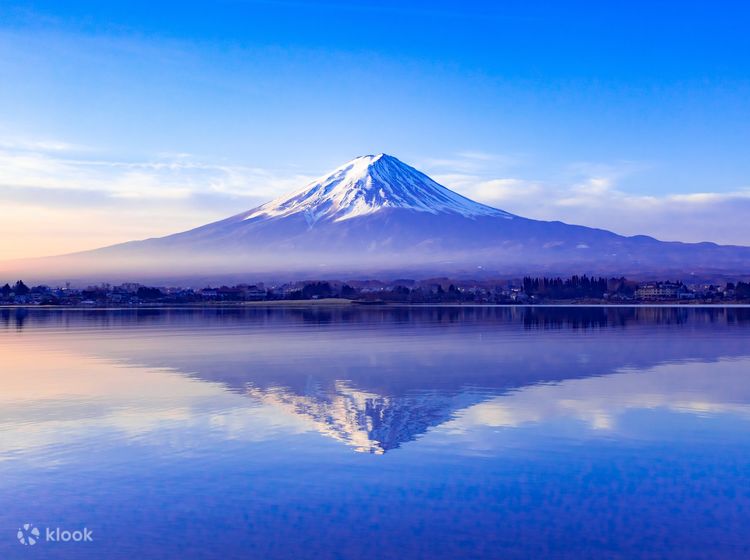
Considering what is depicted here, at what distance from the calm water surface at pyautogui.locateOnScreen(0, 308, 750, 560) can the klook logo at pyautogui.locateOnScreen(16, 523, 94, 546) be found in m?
0.10

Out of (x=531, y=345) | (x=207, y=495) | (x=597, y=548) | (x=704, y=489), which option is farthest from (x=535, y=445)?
(x=531, y=345)

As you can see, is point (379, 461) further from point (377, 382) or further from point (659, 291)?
point (659, 291)

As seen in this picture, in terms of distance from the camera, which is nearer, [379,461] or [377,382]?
[379,461]

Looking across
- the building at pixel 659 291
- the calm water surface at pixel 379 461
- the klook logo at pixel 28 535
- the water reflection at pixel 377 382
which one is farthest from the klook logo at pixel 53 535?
the building at pixel 659 291

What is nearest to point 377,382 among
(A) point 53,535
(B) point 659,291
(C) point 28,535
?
(A) point 53,535

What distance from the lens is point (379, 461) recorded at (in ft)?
43.5

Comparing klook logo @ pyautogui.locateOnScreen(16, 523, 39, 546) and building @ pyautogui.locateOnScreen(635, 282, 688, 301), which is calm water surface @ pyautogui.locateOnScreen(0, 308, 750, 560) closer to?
klook logo @ pyautogui.locateOnScreen(16, 523, 39, 546)

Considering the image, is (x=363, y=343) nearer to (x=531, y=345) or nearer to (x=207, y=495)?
(x=531, y=345)

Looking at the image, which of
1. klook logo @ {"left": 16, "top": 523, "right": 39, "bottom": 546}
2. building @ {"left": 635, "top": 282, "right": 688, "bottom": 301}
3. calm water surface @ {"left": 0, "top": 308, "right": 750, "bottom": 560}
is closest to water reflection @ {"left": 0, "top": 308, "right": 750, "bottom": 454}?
calm water surface @ {"left": 0, "top": 308, "right": 750, "bottom": 560}

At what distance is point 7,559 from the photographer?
29.7ft

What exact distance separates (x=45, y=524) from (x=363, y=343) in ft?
96.6

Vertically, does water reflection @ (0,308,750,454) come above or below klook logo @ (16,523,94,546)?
above

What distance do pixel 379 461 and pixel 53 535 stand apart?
17.5ft

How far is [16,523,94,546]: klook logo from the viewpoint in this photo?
31.7 ft
